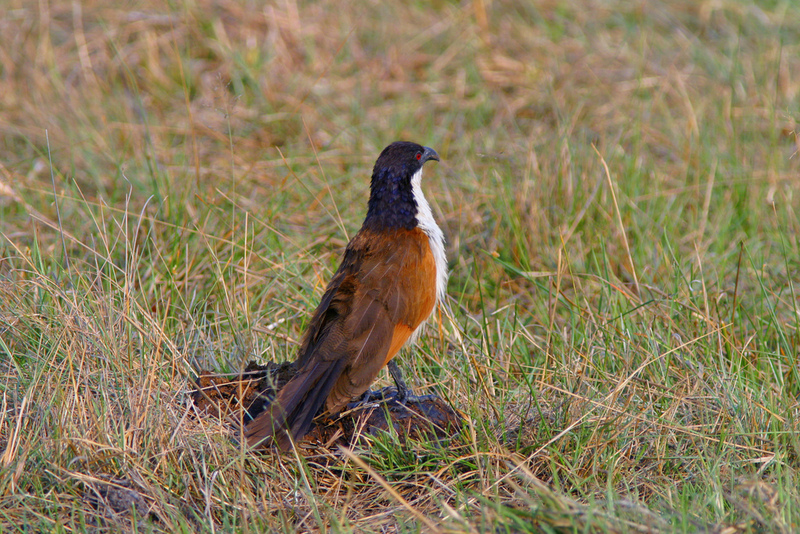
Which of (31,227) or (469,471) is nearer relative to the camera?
(469,471)

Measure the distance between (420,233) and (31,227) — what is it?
239 centimetres

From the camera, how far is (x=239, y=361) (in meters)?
3.06

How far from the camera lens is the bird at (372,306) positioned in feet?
8.11

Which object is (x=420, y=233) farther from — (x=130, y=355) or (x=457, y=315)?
(x=130, y=355)

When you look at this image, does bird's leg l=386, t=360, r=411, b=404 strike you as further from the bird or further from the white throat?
the white throat

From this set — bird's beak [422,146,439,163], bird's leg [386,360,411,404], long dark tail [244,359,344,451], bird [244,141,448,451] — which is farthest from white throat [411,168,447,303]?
long dark tail [244,359,344,451]

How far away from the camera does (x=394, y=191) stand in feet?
10.3

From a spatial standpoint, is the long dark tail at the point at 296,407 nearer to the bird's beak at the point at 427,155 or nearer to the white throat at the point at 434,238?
the white throat at the point at 434,238

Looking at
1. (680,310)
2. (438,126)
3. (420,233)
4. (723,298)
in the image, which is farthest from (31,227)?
(723,298)

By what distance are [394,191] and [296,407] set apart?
1.10 m

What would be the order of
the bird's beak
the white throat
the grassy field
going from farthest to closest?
the bird's beak → the white throat → the grassy field

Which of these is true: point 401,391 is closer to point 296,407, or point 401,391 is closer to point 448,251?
point 296,407

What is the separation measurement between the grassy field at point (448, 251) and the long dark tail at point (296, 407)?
11 centimetres

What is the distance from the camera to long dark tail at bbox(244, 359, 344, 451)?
7.87 feet
